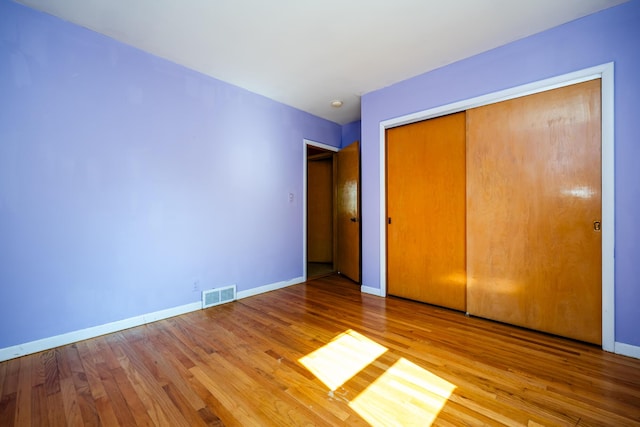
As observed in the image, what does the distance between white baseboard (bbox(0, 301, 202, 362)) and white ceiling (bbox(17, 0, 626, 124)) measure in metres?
2.63

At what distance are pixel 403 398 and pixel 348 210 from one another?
2.99 meters

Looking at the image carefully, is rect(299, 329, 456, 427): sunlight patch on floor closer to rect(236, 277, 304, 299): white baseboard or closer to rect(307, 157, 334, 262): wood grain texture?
rect(236, 277, 304, 299): white baseboard

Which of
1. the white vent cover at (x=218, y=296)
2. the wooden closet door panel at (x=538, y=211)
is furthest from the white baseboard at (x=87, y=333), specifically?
the wooden closet door panel at (x=538, y=211)

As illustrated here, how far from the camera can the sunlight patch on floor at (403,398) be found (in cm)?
143

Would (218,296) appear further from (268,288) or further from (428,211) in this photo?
(428,211)

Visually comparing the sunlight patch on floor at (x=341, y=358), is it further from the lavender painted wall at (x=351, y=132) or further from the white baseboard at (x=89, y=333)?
the lavender painted wall at (x=351, y=132)

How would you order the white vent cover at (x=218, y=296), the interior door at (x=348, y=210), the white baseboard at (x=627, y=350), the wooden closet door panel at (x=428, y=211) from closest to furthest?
the white baseboard at (x=627, y=350)
the wooden closet door panel at (x=428, y=211)
the white vent cover at (x=218, y=296)
the interior door at (x=348, y=210)

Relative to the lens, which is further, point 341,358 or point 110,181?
point 110,181

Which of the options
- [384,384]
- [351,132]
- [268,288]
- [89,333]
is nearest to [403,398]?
[384,384]

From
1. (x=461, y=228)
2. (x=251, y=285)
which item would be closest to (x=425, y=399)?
(x=461, y=228)

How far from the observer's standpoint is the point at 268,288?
3.75m

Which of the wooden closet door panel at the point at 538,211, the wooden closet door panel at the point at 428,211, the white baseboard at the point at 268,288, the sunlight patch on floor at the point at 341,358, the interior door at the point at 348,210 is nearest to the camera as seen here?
the sunlight patch on floor at the point at 341,358

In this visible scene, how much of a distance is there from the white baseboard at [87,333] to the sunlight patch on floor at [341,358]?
165 cm

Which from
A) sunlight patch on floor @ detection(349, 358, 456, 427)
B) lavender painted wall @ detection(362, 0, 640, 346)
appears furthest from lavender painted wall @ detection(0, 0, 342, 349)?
lavender painted wall @ detection(362, 0, 640, 346)
